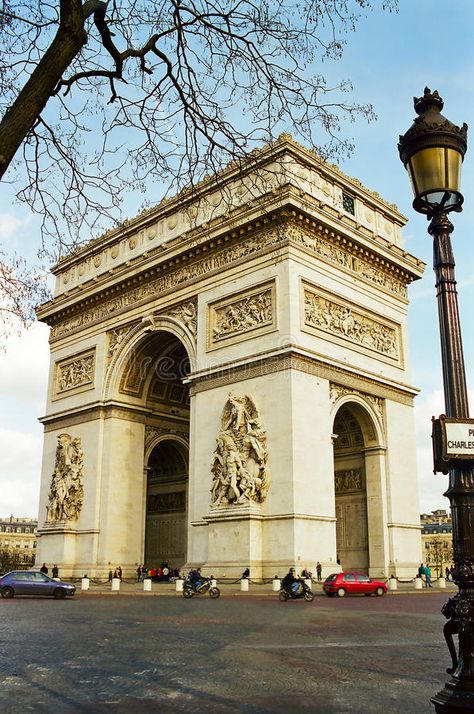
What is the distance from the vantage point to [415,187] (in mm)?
5301

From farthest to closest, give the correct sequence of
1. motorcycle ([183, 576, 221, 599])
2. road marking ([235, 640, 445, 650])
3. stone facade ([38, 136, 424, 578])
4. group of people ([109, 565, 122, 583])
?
group of people ([109, 565, 122, 583]) → stone facade ([38, 136, 424, 578]) → motorcycle ([183, 576, 221, 599]) → road marking ([235, 640, 445, 650])

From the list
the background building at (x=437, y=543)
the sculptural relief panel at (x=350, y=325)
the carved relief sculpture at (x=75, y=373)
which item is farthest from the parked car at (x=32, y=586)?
the background building at (x=437, y=543)

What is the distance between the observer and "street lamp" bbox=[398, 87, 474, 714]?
4.65 m

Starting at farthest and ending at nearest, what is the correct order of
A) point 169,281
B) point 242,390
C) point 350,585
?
point 169,281 → point 242,390 → point 350,585

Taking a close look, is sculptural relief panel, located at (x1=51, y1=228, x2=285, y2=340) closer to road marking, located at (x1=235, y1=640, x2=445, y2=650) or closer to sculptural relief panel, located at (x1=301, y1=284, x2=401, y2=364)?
sculptural relief panel, located at (x1=301, y1=284, x2=401, y2=364)

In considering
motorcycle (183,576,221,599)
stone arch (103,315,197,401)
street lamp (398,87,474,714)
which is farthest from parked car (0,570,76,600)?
A: street lamp (398,87,474,714)

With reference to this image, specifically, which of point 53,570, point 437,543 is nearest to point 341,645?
point 53,570

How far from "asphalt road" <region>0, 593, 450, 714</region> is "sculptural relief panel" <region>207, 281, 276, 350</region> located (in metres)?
14.2

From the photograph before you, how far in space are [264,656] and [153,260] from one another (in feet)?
83.6

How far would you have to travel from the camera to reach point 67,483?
3469 cm

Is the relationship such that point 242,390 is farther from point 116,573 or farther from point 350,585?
point 116,573

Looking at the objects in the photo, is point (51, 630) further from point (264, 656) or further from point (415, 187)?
point (415, 187)

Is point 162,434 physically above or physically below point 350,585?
above

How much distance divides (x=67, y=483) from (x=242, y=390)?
1158 cm
